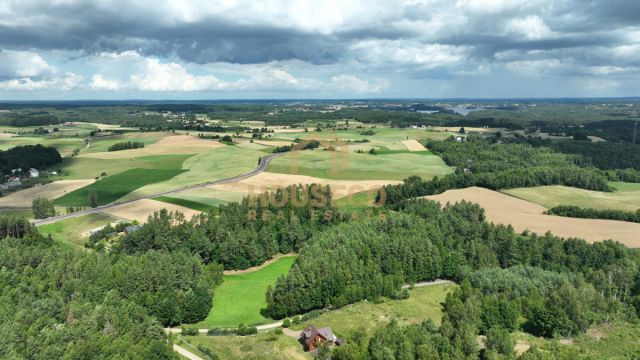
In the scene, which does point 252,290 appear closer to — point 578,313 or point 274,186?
point 578,313

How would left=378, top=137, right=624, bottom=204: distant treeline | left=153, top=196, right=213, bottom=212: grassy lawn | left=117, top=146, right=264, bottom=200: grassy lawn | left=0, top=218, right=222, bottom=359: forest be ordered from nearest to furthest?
left=0, top=218, right=222, bottom=359: forest < left=153, top=196, right=213, bottom=212: grassy lawn < left=378, top=137, right=624, bottom=204: distant treeline < left=117, top=146, right=264, bottom=200: grassy lawn

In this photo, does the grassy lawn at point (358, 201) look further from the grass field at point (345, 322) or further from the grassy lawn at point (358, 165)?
the grass field at point (345, 322)

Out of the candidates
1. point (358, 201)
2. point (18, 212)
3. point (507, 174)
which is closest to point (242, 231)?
point (358, 201)

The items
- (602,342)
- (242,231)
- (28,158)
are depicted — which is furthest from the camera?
(28,158)

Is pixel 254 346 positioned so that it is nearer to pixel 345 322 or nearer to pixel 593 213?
pixel 345 322

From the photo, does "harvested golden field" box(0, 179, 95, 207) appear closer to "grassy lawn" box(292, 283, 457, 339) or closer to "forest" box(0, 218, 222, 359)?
"forest" box(0, 218, 222, 359)

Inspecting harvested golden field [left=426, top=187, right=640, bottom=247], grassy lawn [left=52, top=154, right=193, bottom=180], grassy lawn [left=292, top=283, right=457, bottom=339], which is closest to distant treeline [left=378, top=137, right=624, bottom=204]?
harvested golden field [left=426, top=187, right=640, bottom=247]
